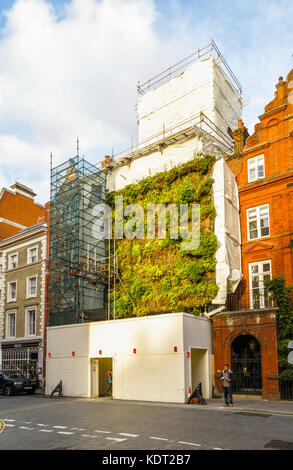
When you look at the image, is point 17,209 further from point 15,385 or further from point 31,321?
point 15,385

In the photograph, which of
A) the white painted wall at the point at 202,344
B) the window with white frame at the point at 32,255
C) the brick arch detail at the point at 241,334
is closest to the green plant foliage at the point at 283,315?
the brick arch detail at the point at 241,334

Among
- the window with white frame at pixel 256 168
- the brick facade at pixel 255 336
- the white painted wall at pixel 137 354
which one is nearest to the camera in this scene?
the white painted wall at pixel 137 354

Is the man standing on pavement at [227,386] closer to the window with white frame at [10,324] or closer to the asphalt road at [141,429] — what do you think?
the asphalt road at [141,429]

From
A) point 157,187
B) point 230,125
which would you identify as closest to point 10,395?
point 157,187

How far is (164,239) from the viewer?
25844 mm

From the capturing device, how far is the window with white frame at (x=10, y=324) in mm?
35625

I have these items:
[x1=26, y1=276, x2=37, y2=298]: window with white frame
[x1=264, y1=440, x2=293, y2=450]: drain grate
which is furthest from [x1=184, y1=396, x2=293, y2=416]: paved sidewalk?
[x1=26, y1=276, x2=37, y2=298]: window with white frame

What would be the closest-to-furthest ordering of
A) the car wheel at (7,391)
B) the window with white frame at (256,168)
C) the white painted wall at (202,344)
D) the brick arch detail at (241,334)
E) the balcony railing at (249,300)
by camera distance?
the white painted wall at (202,344) < the brick arch detail at (241,334) < the balcony railing at (249,300) < the window with white frame at (256,168) < the car wheel at (7,391)

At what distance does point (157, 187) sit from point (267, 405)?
48.4ft

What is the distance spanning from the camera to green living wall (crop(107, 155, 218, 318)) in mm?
23927

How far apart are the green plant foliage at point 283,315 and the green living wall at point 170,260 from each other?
3.18 m

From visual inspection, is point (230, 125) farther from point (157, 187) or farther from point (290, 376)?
point (290, 376)

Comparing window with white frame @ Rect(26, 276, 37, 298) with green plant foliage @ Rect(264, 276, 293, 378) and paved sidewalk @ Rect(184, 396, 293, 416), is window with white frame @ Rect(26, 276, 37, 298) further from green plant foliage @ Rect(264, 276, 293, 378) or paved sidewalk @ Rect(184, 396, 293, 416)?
green plant foliage @ Rect(264, 276, 293, 378)
